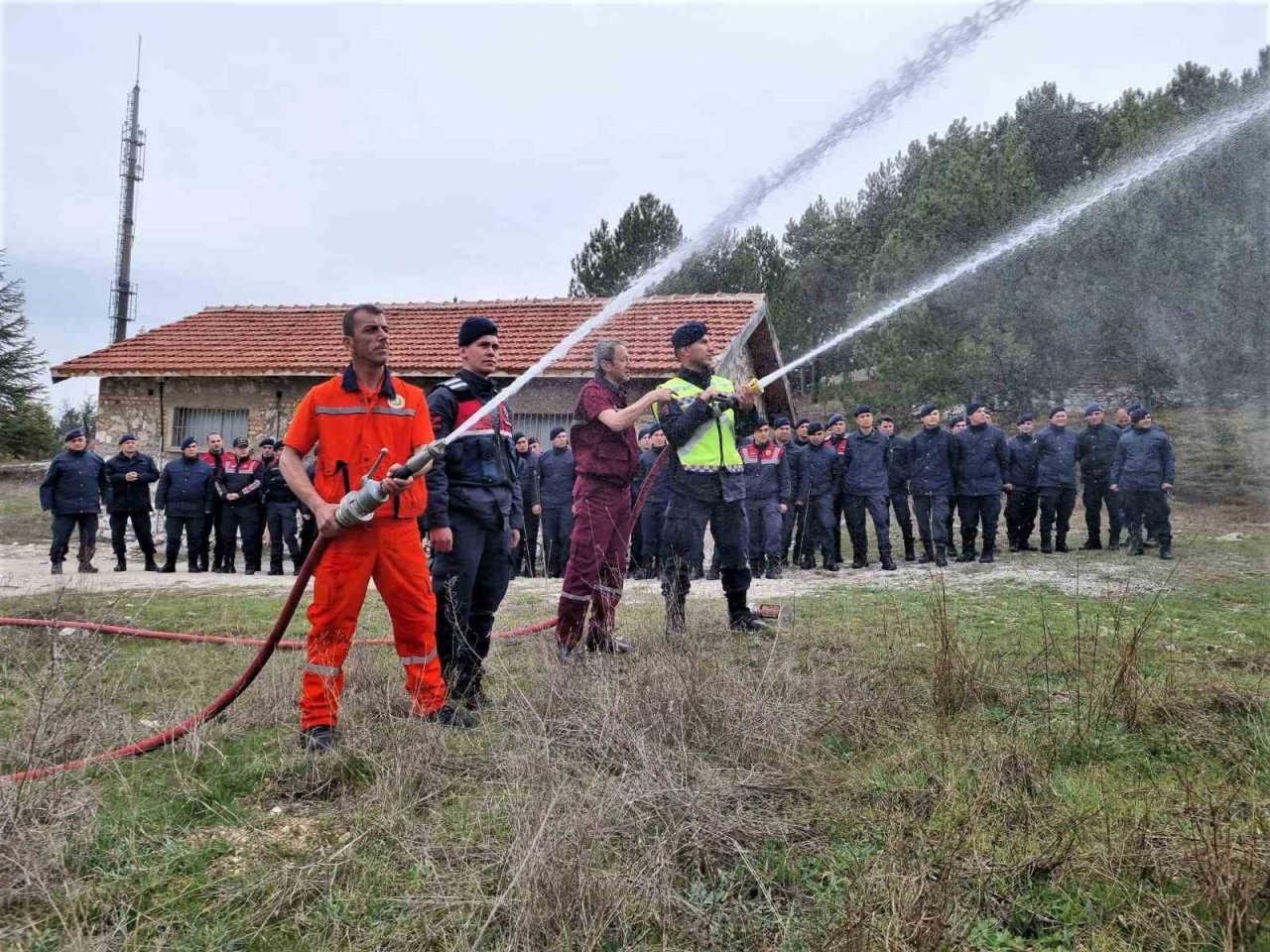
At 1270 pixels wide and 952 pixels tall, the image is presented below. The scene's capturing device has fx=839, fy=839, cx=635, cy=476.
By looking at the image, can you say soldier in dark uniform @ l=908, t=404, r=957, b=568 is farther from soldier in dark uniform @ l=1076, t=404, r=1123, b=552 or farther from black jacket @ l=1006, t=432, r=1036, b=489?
soldier in dark uniform @ l=1076, t=404, r=1123, b=552

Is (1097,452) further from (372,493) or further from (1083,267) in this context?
(372,493)

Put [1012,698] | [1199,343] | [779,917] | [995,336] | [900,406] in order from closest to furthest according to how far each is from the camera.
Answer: [779,917] → [1012,698] → [1199,343] → [995,336] → [900,406]

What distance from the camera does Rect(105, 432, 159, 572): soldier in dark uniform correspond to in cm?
1245

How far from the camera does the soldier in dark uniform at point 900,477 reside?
36.9ft

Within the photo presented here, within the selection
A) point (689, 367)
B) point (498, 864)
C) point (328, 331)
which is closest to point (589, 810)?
point (498, 864)

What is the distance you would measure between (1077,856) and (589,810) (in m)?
1.35

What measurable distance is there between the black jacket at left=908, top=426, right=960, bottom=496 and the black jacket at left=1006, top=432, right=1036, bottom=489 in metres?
1.04

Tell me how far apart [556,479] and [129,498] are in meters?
6.52

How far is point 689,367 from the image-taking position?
5.53m

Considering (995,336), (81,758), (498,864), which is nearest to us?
(498,864)

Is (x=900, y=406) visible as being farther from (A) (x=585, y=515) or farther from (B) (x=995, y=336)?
(A) (x=585, y=515)

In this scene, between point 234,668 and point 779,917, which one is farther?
point 234,668

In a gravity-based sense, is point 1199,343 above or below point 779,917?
above

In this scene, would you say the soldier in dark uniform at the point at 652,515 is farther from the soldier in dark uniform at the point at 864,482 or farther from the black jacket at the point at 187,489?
the black jacket at the point at 187,489
